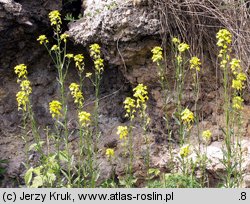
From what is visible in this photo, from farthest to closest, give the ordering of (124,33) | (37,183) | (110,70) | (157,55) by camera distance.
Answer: (110,70), (124,33), (157,55), (37,183)

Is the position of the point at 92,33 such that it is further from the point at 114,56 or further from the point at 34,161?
the point at 34,161

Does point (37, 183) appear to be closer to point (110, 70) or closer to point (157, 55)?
point (157, 55)

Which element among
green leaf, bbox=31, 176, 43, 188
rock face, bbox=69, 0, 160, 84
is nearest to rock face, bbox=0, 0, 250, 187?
rock face, bbox=69, 0, 160, 84

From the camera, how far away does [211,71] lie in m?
4.20

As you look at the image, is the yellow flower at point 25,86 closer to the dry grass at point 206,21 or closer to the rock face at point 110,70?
the rock face at point 110,70

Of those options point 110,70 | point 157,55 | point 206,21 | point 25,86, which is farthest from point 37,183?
point 206,21

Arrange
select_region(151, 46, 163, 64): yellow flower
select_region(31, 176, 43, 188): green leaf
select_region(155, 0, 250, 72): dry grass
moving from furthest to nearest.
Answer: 1. select_region(155, 0, 250, 72): dry grass
2. select_region(151, 46, 163, 64): yellow flower
3. select_region(31, 176, 43, 188): green leaf

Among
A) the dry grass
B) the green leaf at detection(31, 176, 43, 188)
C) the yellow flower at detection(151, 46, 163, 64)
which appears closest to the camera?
the green leaf at detection(31, 176, 43, 188)

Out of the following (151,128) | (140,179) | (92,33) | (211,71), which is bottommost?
(140,179)

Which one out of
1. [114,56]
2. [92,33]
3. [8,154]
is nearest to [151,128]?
[114,56]

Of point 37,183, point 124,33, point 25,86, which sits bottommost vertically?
point 37,183

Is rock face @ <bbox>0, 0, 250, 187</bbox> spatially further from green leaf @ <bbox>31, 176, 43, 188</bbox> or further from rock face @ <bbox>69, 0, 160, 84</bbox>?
green leaf @ <bbox>31, 176, 43, 188</bbox>

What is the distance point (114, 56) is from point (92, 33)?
0.28 m

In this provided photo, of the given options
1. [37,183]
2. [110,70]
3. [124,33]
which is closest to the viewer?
[37,183]
